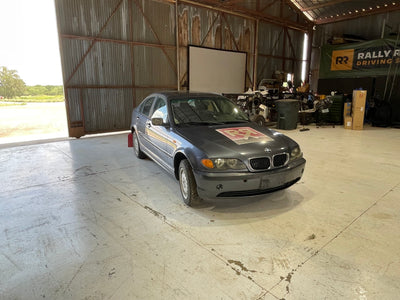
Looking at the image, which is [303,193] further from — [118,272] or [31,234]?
[31,234]

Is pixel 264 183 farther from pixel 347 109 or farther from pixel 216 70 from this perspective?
pixel 216 70

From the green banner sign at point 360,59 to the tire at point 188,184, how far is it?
406 inches

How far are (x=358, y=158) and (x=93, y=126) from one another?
284 inches

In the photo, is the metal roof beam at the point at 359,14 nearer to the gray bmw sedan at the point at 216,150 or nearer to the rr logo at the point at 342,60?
the rr logo at the point at 342,60

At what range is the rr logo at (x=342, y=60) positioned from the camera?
35.7 ft

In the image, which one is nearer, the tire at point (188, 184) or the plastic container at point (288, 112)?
the tire at point (188, 184)

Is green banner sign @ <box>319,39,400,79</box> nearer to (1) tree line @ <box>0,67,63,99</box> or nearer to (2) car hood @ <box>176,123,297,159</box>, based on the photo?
(2) car hood @ <box>176,123,297,159</box>

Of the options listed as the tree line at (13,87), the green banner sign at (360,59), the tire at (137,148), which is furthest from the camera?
the tree line at (13,87)

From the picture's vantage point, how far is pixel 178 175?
3.27m

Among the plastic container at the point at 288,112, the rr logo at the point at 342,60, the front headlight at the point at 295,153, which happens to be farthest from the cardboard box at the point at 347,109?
the front headlight at the point at 295,153

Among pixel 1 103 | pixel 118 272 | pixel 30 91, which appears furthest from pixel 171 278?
pixel 30 91

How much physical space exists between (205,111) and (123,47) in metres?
6.01

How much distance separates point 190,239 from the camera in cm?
241

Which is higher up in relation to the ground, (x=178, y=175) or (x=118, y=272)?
(x=178, y=175)
